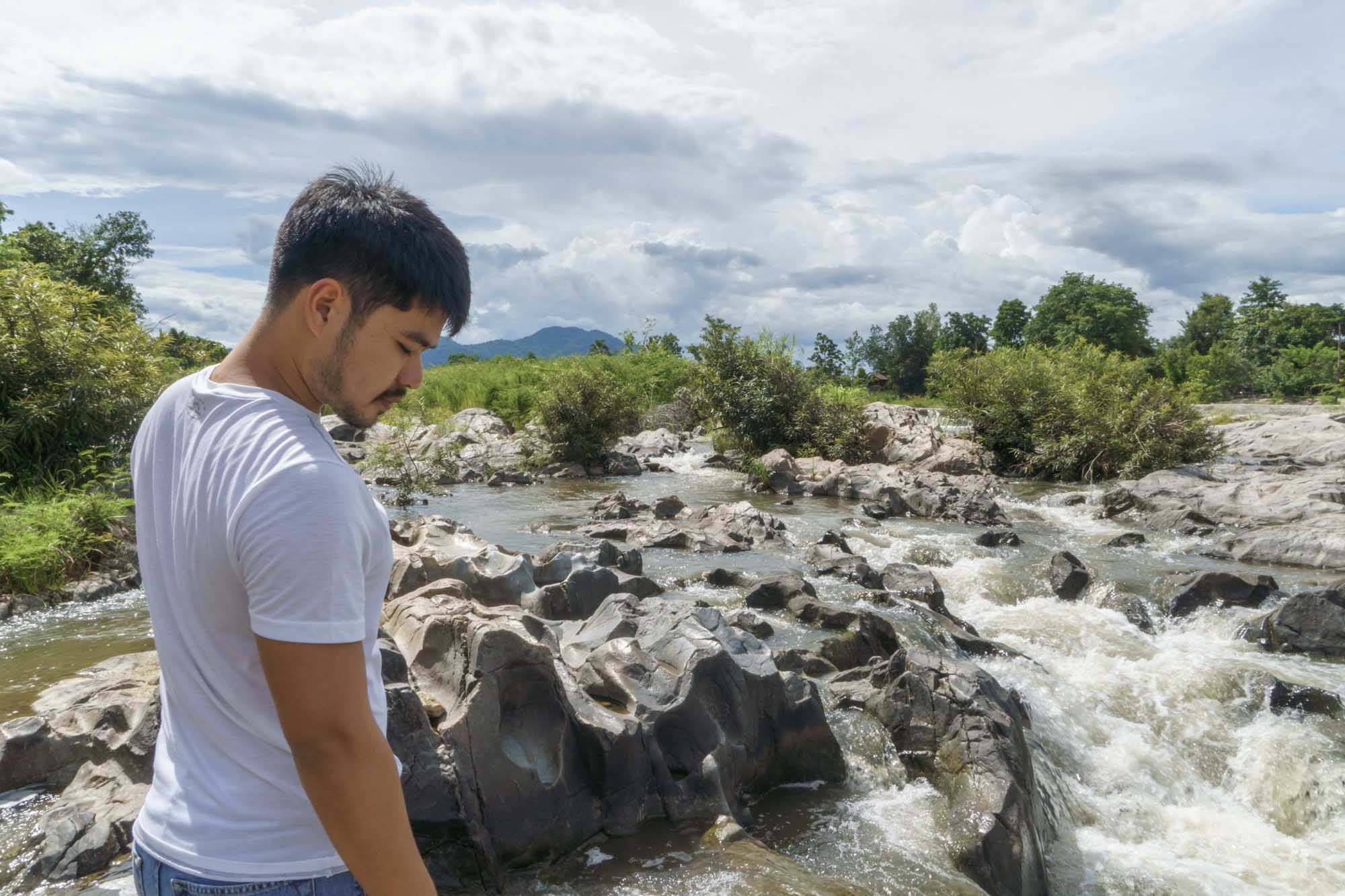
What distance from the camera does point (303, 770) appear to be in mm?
1220

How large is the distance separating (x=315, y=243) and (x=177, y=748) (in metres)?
0.83

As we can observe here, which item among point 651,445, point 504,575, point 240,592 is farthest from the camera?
point 651,445

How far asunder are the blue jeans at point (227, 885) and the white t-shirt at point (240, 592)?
15 millimetres

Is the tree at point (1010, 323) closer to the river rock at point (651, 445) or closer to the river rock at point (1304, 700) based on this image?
the river rock at point (651, 445)

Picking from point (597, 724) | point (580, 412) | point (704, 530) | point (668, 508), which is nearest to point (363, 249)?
point (597, 724)

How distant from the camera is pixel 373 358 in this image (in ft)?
4.77

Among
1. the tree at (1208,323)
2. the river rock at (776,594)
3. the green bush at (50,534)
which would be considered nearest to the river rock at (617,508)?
the river rock at (776,594)

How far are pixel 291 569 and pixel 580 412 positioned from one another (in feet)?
70.0

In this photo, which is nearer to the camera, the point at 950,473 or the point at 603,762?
the point at 603,762

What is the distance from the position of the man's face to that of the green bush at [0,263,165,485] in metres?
12.2

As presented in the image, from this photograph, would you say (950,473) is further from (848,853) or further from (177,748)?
(177,748)

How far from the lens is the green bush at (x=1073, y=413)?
20.4 metres

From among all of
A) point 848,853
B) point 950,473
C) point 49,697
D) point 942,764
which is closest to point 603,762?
point 848,853

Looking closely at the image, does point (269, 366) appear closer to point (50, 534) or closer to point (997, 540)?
point (50, 534)
